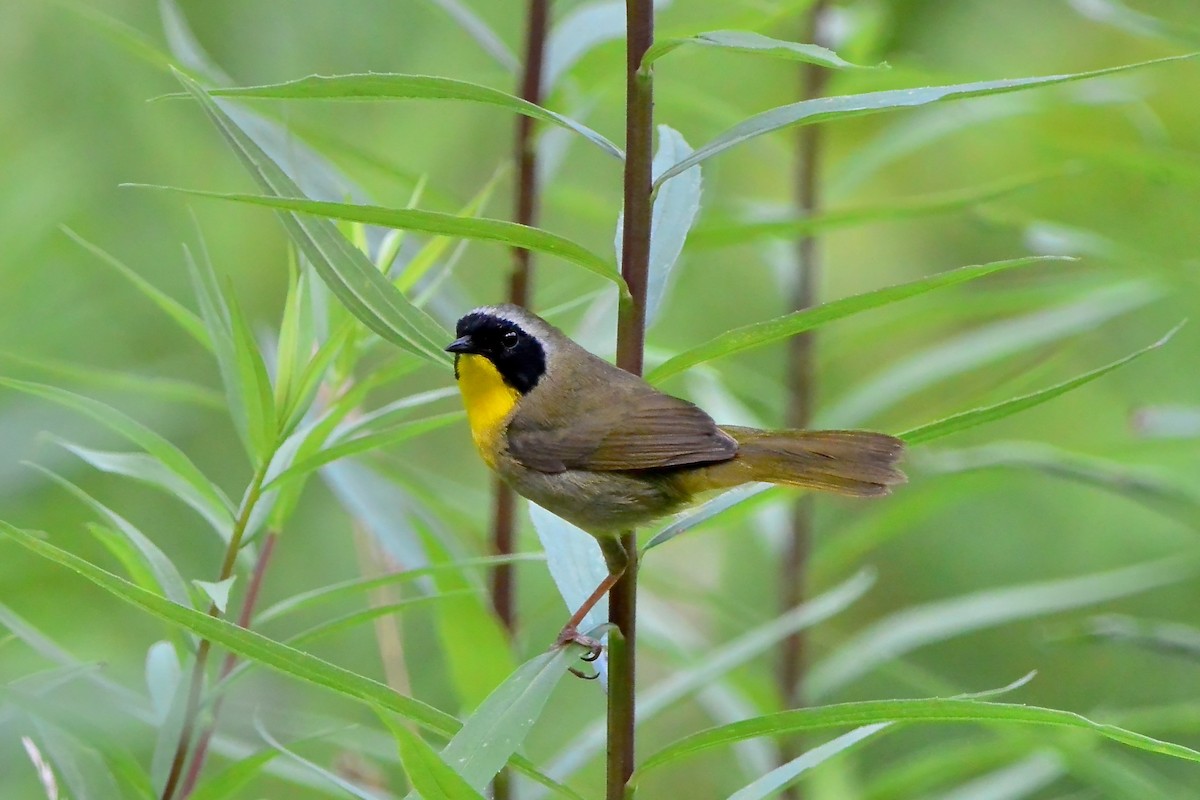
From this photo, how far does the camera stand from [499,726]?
105 cm

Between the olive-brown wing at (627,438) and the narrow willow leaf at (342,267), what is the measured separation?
512mm

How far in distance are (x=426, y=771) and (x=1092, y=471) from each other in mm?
1384

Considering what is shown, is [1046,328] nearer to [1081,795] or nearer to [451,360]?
[1081,795]

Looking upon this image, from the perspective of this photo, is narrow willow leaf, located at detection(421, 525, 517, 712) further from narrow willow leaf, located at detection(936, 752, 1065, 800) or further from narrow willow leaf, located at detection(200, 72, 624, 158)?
narrow willow leaf, located at detection(936, 752, 1065, 800)

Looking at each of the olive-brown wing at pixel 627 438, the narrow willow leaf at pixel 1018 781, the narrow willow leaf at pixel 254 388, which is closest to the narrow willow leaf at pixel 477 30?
the olive-brown wing at pixel 627 438

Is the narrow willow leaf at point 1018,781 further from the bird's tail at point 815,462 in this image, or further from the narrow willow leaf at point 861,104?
the narrow willow leaf at point 861,104

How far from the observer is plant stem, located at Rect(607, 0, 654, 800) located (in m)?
1.12

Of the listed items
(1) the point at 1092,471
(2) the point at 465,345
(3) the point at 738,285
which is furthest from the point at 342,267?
(3) the point at 738,285

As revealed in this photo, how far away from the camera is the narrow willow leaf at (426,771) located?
92cm

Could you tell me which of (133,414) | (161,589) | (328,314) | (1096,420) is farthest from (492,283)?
(161,589)

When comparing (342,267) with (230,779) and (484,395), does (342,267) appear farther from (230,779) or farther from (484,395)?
(484,395)

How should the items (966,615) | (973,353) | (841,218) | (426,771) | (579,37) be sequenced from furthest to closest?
(973,353), (966,615), (579,37), (841,218), (426,771)

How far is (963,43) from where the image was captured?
413 centimetres

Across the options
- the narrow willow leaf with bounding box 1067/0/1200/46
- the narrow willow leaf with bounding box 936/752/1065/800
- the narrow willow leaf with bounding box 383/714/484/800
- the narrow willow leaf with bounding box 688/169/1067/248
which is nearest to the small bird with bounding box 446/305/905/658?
the narrow willow leaf with bounding box 688/169/1067/248
